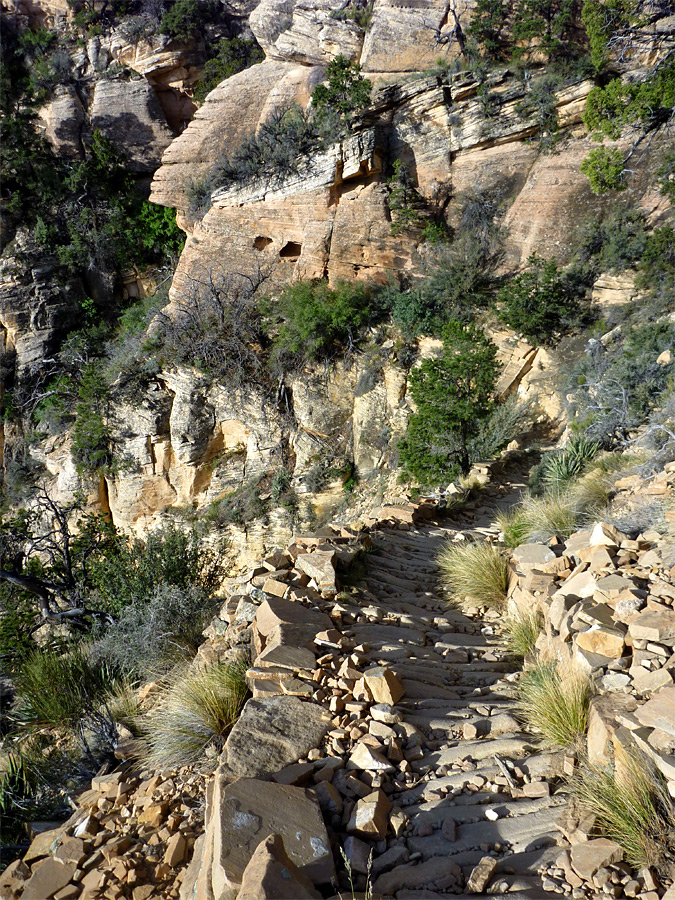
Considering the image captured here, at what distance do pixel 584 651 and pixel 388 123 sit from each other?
15.3 metres

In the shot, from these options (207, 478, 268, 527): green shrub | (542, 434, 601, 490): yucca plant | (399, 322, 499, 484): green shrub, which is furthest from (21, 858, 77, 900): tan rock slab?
(207, 478, 268, 527): green shrub

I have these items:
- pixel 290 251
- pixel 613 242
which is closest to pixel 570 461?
pixel 613 242

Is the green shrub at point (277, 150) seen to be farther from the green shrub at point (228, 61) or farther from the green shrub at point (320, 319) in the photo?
the green shrub at point (228, 61)

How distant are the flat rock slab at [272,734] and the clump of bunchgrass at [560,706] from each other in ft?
3.64

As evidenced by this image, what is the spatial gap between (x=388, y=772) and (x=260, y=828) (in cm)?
73

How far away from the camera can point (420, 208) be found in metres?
14.5

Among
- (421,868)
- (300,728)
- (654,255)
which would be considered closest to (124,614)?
(300,728)

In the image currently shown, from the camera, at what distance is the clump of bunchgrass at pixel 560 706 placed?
263 centimetres

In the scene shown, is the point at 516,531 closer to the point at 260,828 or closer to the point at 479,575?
the point at 479,575

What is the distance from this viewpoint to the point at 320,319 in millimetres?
13992

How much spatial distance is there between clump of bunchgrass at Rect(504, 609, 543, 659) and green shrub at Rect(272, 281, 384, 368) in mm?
10994

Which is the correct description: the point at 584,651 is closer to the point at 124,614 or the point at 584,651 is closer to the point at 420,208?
the point at 124,614

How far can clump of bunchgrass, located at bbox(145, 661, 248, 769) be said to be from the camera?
9.88ft

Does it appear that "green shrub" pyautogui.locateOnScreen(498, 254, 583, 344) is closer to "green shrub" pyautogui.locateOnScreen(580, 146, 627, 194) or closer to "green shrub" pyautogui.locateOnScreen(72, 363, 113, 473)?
"green shrub" pyautogui.locateOnScreen(580, 146, 627, 194)
